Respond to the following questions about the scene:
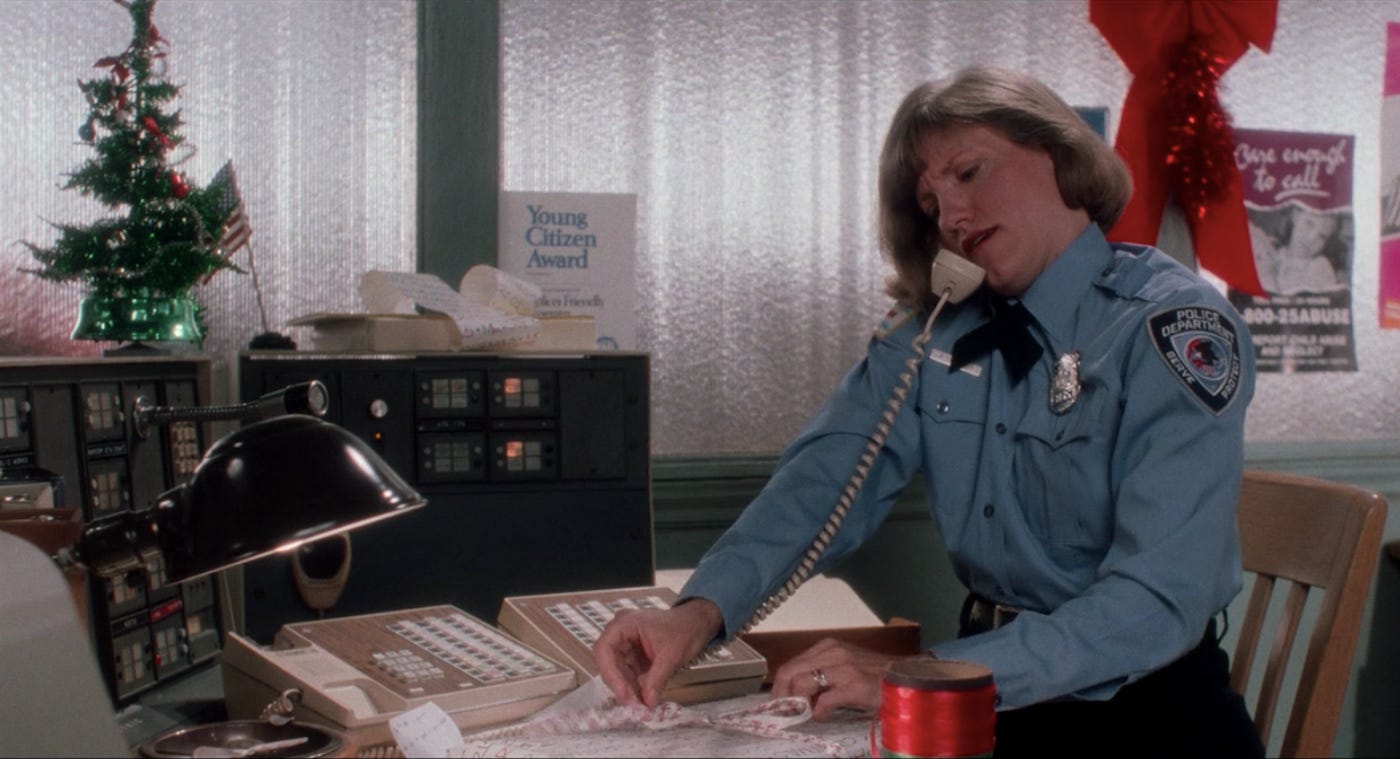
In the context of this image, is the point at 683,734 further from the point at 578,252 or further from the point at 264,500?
the point at 578,252

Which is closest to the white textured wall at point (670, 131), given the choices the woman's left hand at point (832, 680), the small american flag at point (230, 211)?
the small american flag at point (230, 211)

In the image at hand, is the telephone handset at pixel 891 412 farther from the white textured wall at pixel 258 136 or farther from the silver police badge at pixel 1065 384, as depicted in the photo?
Answer: the white textured wall at pixel 258 136

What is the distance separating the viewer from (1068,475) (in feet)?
4.82

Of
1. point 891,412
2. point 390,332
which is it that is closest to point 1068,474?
point 891,412

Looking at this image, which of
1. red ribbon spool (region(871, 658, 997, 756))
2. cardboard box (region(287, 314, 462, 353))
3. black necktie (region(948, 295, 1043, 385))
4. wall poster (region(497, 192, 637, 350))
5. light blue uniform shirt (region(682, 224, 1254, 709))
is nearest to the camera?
red ribbon spool (region(871, 658, 997, 756))

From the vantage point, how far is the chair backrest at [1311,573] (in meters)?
1.42

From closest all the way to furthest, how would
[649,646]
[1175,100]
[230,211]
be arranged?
[649,646] → [230,211] → [1175,100]

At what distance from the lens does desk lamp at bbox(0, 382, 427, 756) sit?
783 millimetres

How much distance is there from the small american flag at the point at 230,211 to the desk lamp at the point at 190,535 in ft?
3.29

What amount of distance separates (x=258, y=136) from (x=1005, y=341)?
1.23 m

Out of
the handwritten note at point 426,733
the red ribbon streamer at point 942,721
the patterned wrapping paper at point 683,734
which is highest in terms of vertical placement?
the red ribbon streamer at point 942,721

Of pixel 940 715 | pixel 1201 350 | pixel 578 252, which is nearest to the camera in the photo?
pixel 940 715

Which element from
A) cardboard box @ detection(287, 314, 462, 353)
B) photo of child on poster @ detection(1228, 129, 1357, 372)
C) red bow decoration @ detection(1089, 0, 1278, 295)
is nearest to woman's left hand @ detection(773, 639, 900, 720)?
cardboard box @ detection(287, 314, 462, 353)

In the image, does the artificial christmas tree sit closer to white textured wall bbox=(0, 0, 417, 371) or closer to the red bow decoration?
white textured wall bbox=(0, 0, 417, 371)
